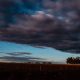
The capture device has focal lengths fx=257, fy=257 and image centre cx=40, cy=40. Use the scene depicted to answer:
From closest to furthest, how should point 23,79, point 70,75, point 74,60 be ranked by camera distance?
1. point 23,79
2. point 70,75
3. point 74,60

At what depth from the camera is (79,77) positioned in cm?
2725

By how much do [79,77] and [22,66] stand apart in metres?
6.58

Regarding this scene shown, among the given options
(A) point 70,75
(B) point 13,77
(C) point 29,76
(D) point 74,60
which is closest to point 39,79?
(C) point 29,76

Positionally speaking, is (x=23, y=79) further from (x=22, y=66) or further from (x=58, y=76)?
(x=22, y=66)

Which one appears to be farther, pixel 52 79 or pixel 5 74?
pixel 52 79

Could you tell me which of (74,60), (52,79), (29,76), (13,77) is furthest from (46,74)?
(74,60)

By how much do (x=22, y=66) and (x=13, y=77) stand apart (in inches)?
316

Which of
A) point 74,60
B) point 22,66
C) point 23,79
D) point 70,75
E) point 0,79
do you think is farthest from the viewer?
point 74,60

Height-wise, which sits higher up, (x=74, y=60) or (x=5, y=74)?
(x=74, y=60)

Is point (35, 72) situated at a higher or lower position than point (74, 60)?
lower

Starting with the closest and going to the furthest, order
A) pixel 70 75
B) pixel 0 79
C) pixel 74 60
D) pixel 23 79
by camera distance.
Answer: pixel 0 79
pixel 23 79
pixel 70 75
pixel 74 60

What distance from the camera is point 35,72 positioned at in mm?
23766

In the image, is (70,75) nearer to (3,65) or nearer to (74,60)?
(3,65)

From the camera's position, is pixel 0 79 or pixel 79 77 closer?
pixel 0 79
